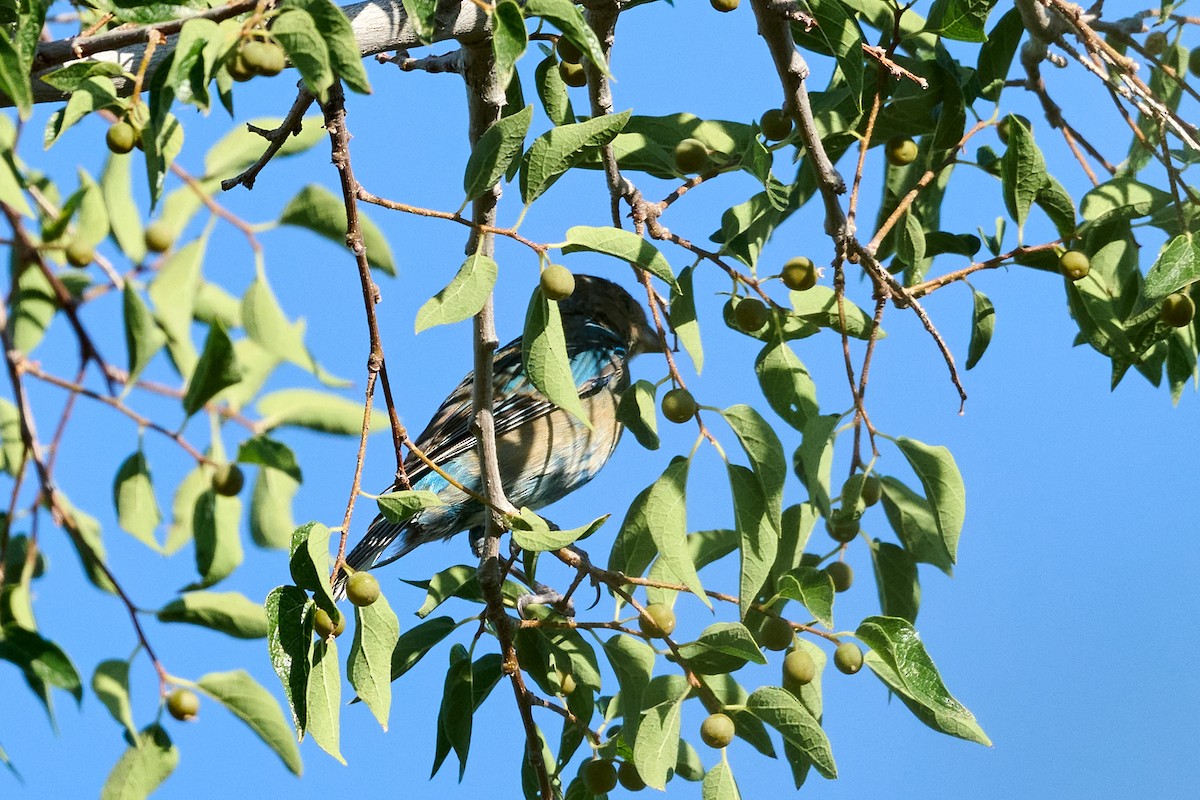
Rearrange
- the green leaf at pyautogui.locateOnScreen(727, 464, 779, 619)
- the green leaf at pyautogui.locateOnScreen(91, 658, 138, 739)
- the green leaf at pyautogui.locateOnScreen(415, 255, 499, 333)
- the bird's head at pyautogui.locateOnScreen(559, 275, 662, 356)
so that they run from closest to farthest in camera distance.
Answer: the green leaf at pyautogui.locateOnScreen(415, 255, 499, 333), the green leaf at pyautogui.locateOnScreen(727, 464, 779, 619), the green leaf at pyautogui.locateOnScreen(91, 658, 138, 739), the bird's head at pyautogui.locateOnScreen(559, 275, 662, 356)

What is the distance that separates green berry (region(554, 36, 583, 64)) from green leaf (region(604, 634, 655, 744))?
3.56 ft

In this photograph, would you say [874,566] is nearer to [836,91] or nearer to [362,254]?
[836,91]

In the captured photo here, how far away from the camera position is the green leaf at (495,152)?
175cm

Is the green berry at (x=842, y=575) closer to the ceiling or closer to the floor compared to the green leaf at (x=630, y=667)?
closer to the ceiling

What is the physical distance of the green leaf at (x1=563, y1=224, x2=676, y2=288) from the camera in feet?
5.88

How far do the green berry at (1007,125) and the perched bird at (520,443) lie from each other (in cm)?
168

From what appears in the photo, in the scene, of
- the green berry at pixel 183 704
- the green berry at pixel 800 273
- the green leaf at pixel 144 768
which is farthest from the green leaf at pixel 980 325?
the green leaf at pixel 144 768

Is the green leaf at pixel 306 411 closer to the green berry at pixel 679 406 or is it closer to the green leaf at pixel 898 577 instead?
the green berry at pixel 679 406

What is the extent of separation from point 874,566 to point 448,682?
0.87m

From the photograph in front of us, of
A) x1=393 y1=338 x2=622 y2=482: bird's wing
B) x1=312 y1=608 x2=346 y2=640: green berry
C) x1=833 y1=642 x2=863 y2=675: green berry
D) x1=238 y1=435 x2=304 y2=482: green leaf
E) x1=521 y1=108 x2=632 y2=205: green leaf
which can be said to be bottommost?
x1=833 y1=642 x2=863 y2=675: green berry

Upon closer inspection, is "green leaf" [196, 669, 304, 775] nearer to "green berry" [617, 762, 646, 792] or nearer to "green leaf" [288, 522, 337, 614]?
"green berry" [617, 762, 646, 792]

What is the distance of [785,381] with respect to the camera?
2299mm

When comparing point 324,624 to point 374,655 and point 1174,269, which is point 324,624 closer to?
point 374,655

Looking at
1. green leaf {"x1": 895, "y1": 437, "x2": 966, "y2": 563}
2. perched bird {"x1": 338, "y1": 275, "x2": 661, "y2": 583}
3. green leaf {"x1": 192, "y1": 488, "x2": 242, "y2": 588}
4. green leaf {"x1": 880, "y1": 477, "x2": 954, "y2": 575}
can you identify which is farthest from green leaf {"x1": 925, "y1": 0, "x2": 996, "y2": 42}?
perched bird {"x1": 338, "y1": 275, "x2": 661, "y2": 583}
